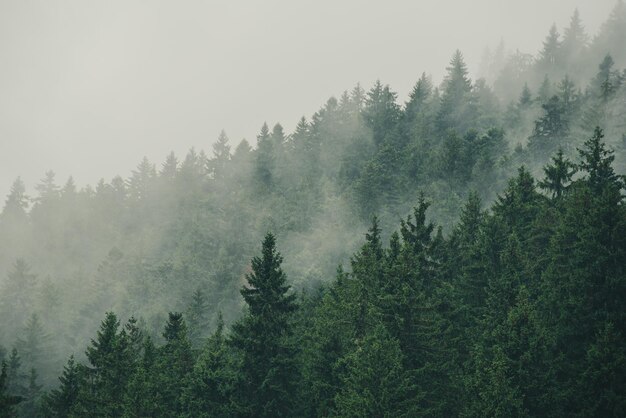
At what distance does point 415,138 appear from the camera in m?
75.4

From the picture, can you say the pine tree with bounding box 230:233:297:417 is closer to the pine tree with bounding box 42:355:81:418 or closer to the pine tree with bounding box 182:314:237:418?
the pine tree with bounding box 182:314:237:418

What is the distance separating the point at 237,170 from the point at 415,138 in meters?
39.4

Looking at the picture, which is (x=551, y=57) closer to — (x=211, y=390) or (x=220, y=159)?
(x=220, y=159)

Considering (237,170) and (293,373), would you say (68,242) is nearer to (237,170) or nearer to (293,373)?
(237,170)

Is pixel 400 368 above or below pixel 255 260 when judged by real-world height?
below

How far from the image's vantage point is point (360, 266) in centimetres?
2850

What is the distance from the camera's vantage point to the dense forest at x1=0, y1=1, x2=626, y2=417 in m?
22.2

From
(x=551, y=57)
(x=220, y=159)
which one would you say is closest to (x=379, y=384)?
(x=220, y=159)

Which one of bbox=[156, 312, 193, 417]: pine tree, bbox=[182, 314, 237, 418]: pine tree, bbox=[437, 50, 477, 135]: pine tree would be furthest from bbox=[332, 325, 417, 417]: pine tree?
bbox=[437, 50, 477, 135]: pine tree

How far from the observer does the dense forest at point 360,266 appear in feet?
72.8

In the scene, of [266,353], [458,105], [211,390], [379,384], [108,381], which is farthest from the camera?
[458,105]

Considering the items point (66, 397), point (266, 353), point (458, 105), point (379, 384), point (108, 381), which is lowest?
point (379, 384)

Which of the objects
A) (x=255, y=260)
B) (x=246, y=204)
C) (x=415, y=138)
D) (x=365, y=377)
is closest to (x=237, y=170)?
(x=246, y=204)

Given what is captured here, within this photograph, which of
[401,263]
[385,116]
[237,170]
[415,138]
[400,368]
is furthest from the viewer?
[237,170]
